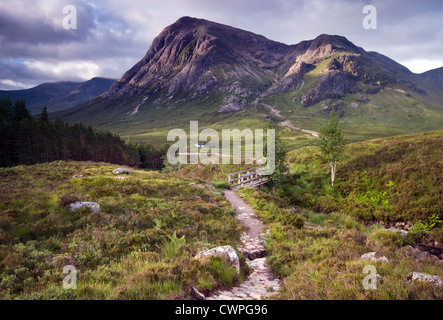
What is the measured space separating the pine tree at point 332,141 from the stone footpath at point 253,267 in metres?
15.2

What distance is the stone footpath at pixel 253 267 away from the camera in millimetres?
5883

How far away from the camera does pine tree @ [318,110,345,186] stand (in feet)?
86.1

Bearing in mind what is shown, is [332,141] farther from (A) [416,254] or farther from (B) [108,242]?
(B) [108,242]

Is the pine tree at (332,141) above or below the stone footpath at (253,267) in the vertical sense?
above

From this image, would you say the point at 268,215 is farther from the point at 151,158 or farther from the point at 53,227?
the point at 151,158

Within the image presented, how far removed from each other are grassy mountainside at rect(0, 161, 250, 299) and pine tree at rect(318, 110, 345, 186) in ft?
55.8

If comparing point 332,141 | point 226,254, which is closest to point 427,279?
point 226,254

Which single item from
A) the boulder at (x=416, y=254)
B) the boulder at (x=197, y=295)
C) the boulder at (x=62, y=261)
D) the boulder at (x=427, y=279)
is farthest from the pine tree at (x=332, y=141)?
the boulder at (x=62, y=261)

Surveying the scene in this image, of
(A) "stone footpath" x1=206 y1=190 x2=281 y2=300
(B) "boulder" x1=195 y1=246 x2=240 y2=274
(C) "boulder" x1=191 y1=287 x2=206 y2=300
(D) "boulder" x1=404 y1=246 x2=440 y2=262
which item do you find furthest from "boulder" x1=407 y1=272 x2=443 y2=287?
(D) "boulder" x1=404 y1=246 x2=440 y2=262

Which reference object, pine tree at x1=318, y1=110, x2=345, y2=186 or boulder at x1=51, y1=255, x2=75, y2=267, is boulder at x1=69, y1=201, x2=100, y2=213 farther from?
pine tree at x1=318, y1=110, x2=345, y2=186

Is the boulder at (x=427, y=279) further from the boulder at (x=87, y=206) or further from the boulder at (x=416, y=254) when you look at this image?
the boulder at (x=87, y=206)

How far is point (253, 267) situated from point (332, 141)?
2237cm
